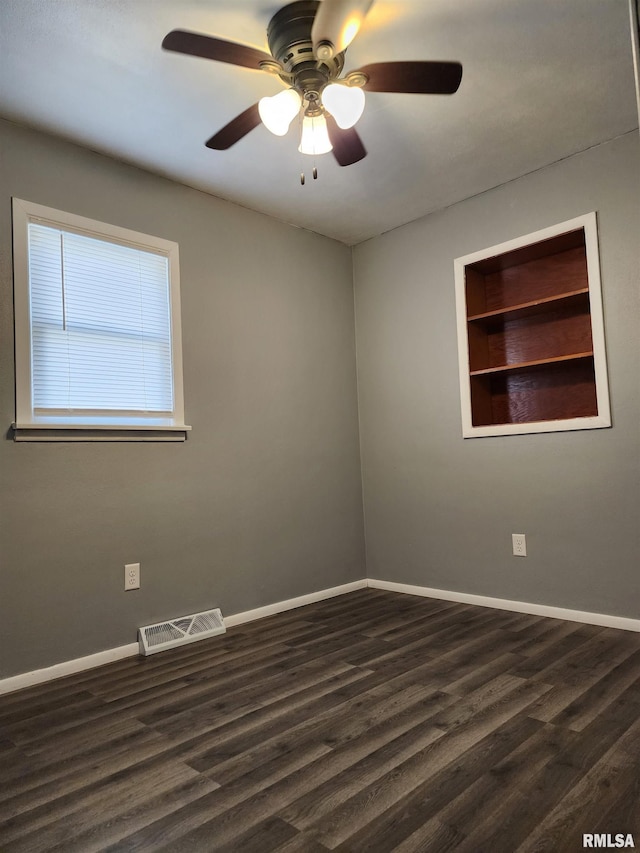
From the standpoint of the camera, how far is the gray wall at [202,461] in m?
2.46

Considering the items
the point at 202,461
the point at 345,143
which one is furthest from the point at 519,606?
the point at 345,143

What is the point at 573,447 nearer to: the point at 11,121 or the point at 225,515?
the point at 225,515

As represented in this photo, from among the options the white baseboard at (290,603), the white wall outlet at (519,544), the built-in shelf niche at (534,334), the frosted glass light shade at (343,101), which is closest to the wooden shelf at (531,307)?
the built-in shelf niche at (534,334)

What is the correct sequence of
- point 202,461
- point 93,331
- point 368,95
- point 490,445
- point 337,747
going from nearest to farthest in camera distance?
point 337,747 < point 368,95 < point 93,331 < point 202,461 < point 490,445

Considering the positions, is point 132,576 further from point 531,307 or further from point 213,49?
point 531,307

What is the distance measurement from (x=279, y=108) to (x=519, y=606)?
271 centimetres

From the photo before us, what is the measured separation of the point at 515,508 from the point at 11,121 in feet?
10.3

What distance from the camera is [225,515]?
3162 mm

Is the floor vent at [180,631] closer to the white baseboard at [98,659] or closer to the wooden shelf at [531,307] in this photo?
the white baseboard at [98,659]

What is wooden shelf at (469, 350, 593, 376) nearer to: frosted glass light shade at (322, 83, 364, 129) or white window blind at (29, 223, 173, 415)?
Answer: frosted glass light shade at (322, 83, 364, 129)

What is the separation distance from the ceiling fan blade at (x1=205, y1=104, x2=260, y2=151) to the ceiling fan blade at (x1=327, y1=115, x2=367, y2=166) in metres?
0.33

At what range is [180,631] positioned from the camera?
2838 mm

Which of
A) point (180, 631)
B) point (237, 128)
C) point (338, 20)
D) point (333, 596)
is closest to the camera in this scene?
point (338, 20)

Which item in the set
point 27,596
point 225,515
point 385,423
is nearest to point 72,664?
point 27,596
